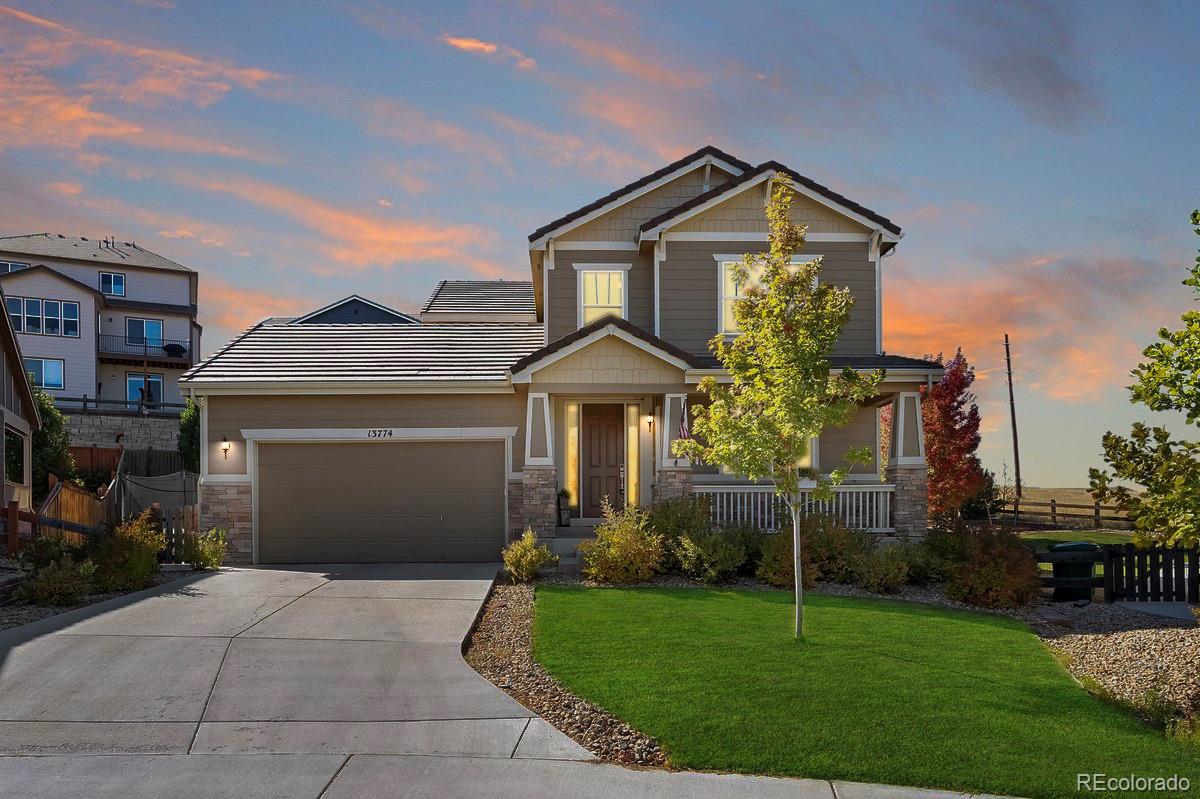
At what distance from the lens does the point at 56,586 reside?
12.0 m

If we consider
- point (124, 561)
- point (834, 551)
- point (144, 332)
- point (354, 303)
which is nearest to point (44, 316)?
point (144, 332)

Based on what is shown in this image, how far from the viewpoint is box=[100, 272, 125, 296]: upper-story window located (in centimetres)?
5034

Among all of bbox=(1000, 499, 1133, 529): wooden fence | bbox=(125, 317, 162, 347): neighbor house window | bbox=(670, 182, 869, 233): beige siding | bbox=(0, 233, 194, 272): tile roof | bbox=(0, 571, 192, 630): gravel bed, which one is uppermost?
bbox=(0, 233, 194, 272): tile roof

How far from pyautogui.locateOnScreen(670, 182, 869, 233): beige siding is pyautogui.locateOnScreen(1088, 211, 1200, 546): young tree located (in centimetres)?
1067

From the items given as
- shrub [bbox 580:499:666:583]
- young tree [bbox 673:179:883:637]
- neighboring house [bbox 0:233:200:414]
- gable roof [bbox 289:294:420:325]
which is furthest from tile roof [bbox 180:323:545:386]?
neighboring house [bbox 0:233:200:414]

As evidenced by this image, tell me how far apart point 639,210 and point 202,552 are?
11.3 m

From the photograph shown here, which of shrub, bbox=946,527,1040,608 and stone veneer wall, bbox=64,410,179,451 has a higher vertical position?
stone veneer wall, bbox=64,410,179,451

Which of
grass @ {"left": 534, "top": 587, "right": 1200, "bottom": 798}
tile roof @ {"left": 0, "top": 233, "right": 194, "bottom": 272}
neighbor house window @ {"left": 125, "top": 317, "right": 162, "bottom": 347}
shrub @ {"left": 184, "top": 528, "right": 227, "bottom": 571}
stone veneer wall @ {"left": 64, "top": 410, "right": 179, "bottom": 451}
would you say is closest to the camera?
grass @ {"left": 534, "top": 587, "right": 1200, "bottom": 798}

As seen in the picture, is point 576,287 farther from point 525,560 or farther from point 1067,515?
point 1067,515

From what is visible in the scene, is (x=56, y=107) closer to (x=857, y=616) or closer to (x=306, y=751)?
(x=306, y=751)

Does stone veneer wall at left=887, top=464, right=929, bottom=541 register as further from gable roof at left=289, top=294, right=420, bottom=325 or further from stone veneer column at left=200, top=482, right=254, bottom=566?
gable roof at left=289, top=294, right=420, bottom=325

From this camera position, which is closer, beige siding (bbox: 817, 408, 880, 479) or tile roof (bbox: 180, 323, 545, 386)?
tile roof (bbox: 180, 323, 545, 386)

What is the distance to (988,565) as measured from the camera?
13281 millimetres

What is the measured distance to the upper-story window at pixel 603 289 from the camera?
750 inches
